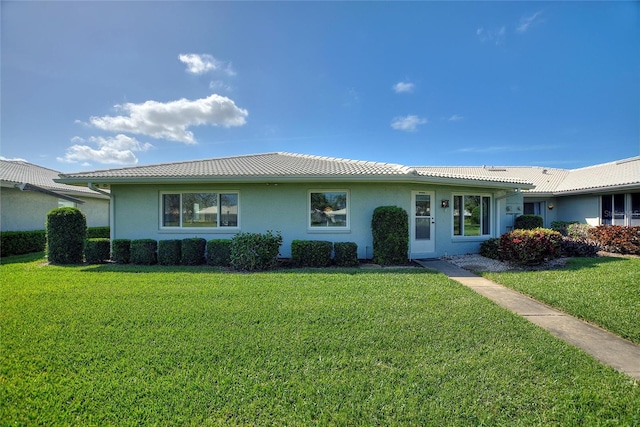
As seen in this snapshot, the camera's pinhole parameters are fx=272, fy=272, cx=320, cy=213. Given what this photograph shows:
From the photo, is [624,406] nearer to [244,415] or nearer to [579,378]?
[579,378]

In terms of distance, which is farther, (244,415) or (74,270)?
(74,270)

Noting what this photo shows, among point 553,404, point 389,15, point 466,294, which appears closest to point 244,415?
point 553,404

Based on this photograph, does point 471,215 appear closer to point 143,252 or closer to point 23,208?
point 143,252

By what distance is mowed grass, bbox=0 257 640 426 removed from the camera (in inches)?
96.5

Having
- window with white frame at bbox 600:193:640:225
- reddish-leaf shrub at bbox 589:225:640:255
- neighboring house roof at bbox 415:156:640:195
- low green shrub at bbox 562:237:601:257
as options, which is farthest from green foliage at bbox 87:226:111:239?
window with white frame at bbox 600:193:640:225

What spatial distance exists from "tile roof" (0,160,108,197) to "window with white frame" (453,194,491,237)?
2029cm

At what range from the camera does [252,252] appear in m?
8.23

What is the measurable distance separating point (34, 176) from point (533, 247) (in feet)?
84.6

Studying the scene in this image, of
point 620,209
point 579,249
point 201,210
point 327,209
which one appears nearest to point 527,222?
point 579,249

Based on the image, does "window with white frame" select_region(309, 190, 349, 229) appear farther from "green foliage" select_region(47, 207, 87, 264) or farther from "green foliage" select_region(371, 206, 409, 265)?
"green foliage" select_region(47, 207, 87, 264)

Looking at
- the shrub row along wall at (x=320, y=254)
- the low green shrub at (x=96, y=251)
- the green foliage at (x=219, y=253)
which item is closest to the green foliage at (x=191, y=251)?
the green foliage at (x=219, y=253)

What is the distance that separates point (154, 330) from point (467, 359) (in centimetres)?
428

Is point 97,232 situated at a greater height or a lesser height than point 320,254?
greater

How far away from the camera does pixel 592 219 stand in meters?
14.6
